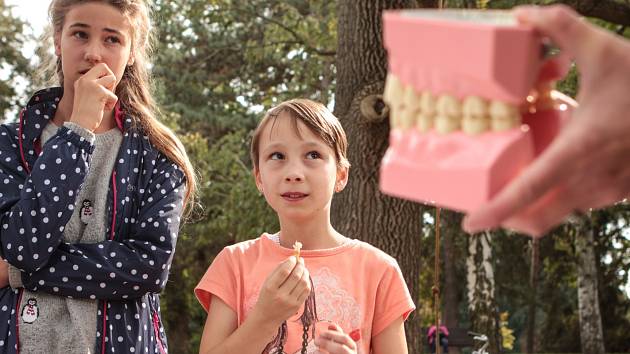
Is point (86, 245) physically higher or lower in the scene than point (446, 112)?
lower

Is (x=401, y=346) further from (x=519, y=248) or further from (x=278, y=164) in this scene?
(x=519, y=248)

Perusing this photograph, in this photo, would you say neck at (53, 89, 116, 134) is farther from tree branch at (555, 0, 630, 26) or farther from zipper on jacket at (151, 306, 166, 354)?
tree branch at (555, 0, 630, 26)

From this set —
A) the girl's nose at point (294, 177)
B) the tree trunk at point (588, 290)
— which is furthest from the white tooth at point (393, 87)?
the tree trunk at point (588, 290)

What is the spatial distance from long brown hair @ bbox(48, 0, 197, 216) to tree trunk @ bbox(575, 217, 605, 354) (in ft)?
59.2

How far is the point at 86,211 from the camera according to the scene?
2.68 metres

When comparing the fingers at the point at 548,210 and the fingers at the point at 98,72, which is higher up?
the fingers at the point at 98,72

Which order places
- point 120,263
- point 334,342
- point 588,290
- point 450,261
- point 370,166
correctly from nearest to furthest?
point 334,342, point 120,263, point 370,166, point 588,290, point 450,261

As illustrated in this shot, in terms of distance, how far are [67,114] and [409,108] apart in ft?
6.05

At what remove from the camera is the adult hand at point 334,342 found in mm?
2406

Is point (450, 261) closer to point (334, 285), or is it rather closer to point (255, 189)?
point (255, 189)

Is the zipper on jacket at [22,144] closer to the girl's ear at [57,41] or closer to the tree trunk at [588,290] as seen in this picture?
the girl's ear at [57,41]

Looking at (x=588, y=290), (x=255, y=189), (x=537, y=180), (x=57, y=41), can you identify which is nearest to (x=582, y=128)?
(x=537, y=180)

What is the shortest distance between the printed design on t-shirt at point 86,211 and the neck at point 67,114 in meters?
0.25

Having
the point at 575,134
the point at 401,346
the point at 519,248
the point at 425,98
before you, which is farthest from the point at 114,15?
Answer: the point at 519,248
